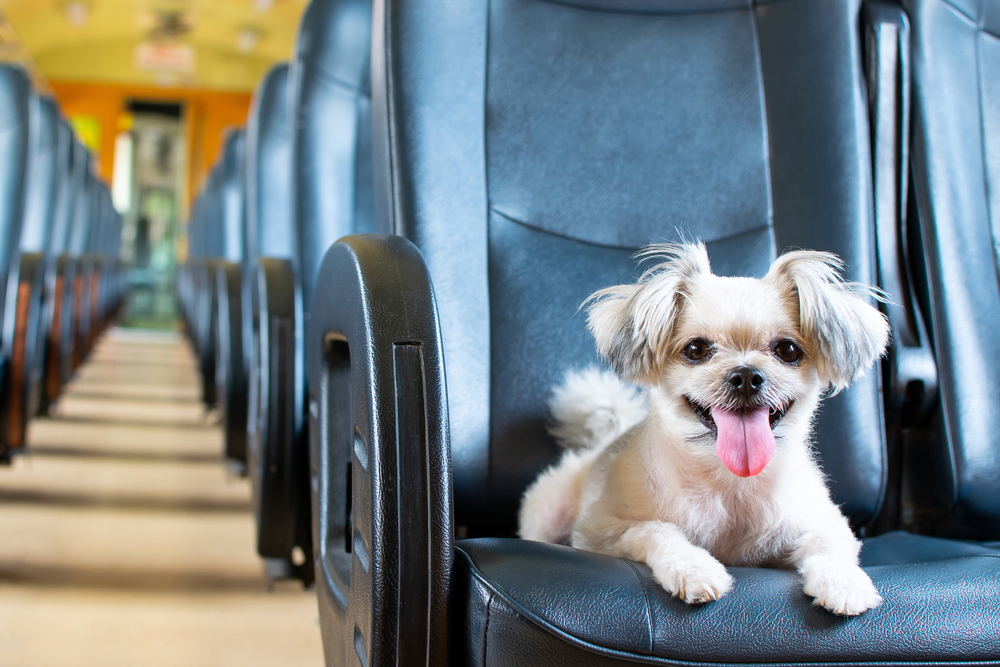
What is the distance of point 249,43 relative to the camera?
11883mm

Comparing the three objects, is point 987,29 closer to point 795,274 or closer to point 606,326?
point 795,274

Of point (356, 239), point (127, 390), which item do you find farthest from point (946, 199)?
point (127, 390)

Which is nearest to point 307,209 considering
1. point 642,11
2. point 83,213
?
point 642,11

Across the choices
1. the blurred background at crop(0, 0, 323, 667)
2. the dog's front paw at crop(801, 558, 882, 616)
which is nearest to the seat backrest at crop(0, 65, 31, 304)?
the blurred background at crop(0, 0, 323, 667)

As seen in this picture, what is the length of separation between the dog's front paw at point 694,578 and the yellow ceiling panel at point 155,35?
422 inches

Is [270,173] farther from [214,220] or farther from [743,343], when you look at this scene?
[214,220]

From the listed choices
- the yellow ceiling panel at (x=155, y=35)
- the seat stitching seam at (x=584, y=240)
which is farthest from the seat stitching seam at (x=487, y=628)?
the yellow ceiling panel at (x=155, y=35)

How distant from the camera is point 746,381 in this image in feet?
2.65

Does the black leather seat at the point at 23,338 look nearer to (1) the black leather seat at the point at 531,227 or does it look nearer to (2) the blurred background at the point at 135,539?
(2) the blurred background at the point at 135,539

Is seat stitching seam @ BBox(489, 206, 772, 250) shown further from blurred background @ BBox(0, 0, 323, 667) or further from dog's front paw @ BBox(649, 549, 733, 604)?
blurred background @ BBox(0, 0, 323, 667)

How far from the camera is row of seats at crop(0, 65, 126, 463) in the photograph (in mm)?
2062

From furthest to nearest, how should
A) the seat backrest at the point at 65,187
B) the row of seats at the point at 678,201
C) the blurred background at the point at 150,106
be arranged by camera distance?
the blurred background at the point at 150,106 < the seat backrest at the point at 65,187 < the row of seats at the point at 678,201

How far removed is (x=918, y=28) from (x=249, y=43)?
12144mm

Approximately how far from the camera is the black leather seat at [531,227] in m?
0.71
